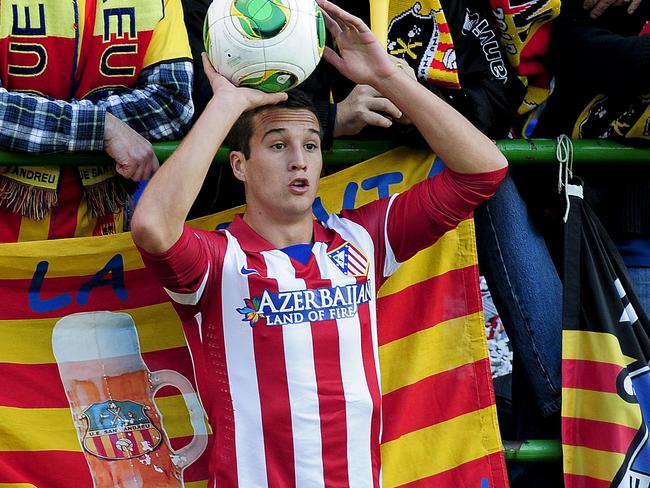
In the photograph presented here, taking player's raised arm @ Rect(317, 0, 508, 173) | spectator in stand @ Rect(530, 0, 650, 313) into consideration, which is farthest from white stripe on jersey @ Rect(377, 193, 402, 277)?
spectator in stand @ Rect(530, 0, 650, 313)

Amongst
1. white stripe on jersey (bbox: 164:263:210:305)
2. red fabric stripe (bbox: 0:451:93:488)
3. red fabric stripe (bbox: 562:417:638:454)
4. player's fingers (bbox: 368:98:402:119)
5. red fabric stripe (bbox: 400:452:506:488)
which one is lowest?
red fabric stripe (bbox: 400:452:506:488)

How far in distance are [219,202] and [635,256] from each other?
1.52 m

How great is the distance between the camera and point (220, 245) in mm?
3371

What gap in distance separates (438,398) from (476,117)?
0.96 metres

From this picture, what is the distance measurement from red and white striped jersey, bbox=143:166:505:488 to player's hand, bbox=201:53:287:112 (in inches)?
15.4

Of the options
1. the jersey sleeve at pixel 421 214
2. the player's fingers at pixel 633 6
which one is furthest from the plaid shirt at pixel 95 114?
the player's fingers at pixel 633 6

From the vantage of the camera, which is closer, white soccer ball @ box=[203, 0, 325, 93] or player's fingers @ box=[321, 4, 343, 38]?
white soccer ball @ box=[203, 0, 325, 93]

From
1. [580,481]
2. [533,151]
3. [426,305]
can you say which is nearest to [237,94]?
[426,305]

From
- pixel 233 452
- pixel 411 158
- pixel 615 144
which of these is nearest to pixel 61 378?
pixel 233 452

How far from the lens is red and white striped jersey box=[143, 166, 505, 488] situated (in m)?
3.28

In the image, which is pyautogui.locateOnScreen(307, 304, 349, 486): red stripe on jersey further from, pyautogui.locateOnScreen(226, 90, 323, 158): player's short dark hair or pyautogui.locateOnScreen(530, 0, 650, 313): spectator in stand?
pyautogui.locateOnScreen(530, 0, 650, 313): spectator in stand

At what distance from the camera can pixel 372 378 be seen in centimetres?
341

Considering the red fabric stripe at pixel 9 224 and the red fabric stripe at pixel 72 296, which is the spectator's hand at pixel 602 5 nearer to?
the red fabric stripe at pixel 72 296

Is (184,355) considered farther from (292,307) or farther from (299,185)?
(299,185)
